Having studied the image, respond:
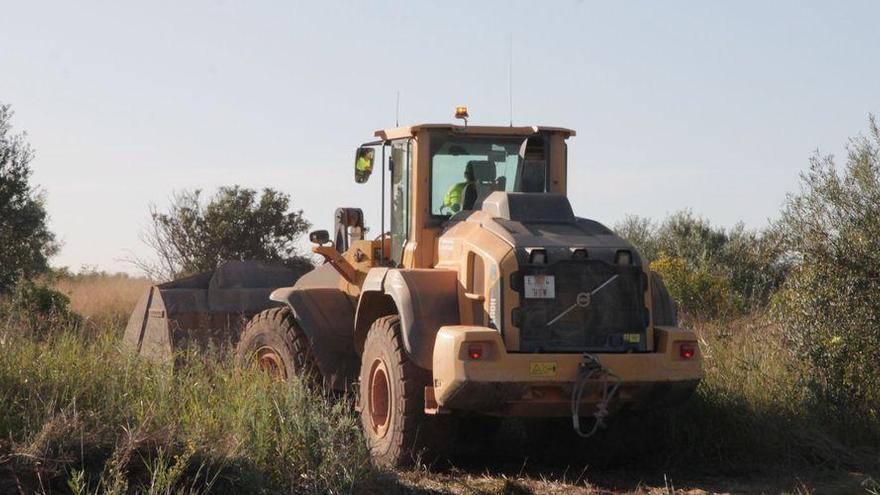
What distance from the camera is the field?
7414 millimetres

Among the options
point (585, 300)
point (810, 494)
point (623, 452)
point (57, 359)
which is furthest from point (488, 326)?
point (57, 359)

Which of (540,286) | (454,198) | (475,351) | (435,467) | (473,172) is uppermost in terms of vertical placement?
(473,172)

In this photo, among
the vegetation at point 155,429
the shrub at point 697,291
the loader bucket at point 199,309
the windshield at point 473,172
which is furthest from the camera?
the shrub at point 697,291

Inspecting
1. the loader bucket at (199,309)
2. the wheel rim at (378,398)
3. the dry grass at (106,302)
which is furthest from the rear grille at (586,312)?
the dry grass at (106,302)

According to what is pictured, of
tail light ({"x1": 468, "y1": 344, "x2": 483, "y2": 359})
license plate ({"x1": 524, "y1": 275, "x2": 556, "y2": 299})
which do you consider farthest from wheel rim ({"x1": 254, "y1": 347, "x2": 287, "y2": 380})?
license plate ({"x1": 524, "y1": 275, "x2": 556, "y2": 299})

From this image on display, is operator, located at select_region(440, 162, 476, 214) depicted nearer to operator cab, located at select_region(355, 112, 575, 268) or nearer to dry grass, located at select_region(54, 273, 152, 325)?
operator cab, located at select_region(355, 112, 575, 268)

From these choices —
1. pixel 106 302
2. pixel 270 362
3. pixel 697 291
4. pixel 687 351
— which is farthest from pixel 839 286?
pixel 106 302

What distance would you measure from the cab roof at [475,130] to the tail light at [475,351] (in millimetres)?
2252

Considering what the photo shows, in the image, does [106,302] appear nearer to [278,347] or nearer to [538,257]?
[278,347]

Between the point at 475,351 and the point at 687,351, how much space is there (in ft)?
5.20

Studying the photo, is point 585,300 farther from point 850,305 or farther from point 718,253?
point 718,253

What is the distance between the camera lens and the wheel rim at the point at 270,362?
11.3m

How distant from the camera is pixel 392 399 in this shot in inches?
386

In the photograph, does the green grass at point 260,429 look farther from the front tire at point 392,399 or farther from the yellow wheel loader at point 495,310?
the yellow wheel loader at point 495,310
